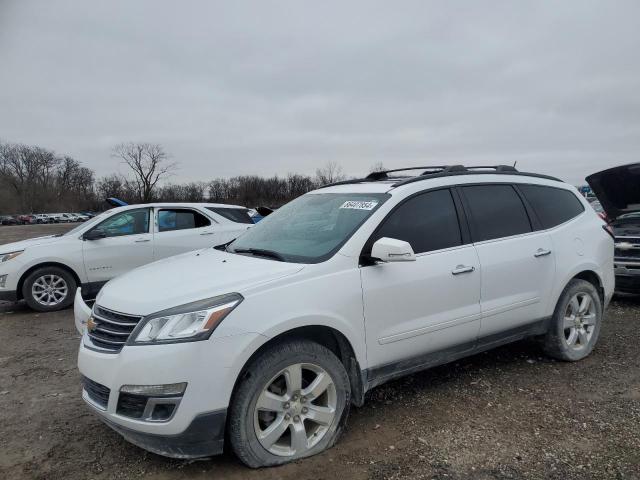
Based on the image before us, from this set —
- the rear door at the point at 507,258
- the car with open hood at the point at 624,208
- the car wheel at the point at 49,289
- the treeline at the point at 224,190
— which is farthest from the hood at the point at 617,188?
the treeline at the point at 224,190

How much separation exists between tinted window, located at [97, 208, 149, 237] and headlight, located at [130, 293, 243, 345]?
5538mm

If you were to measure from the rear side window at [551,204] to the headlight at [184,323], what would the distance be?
3071 millimetres

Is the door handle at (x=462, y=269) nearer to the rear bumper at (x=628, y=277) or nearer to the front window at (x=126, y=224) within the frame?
the rear bumper at (x=628, y=277)

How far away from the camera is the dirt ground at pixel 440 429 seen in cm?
281

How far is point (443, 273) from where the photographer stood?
349 centimetres

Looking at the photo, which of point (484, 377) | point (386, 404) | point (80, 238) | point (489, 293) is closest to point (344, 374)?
point (386, 404)

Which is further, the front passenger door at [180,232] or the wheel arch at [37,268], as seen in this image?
the front passenger door at [180,232]

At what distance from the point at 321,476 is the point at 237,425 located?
23.0 inches

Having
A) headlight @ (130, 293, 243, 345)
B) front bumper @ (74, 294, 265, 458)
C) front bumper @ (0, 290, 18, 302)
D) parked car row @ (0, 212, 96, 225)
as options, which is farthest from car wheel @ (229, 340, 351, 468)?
parked car row @ (0, 212, 96, 225)

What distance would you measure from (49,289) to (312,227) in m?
5.56

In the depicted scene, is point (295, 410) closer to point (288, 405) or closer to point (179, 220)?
point (288, 405)

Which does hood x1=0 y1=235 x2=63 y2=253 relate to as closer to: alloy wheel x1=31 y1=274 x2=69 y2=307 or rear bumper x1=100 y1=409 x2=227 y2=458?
alloy wheel x1=31 y1=274 x2=69 y2=307

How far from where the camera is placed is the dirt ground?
2811 millimetres

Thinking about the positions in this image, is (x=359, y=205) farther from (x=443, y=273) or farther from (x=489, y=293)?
(x=489, y=293)
